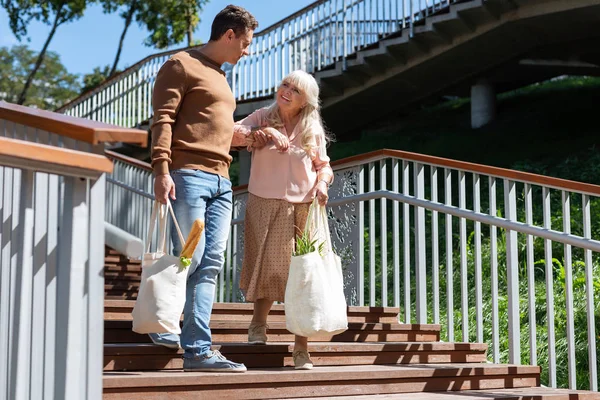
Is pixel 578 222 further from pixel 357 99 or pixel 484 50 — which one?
pixel 357 99

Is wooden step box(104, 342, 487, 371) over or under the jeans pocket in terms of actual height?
under

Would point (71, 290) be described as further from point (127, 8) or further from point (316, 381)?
point (127, 8)

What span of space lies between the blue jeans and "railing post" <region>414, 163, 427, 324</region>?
215 cm

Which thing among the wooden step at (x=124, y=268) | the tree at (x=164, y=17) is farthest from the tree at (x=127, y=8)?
the wooden step at (x=124, y=268)

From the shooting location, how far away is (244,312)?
535cm

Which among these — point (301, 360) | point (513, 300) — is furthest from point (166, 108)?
point (513, 300)

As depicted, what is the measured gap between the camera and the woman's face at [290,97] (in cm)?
450

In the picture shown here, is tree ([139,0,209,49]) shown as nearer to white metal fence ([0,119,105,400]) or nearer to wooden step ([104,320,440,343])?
wooden step ([104,320,440,343])

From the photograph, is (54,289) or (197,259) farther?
(197,259)

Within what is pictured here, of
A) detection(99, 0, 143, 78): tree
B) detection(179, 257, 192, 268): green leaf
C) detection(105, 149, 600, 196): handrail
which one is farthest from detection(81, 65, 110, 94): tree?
detection(179, 257, 192, 268): green leaf

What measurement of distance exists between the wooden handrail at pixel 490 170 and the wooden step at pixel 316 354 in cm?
101

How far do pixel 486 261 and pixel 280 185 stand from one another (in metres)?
4.53

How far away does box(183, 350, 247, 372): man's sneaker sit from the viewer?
3.90m

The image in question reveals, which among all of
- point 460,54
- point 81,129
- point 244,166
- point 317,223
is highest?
point 460,54
